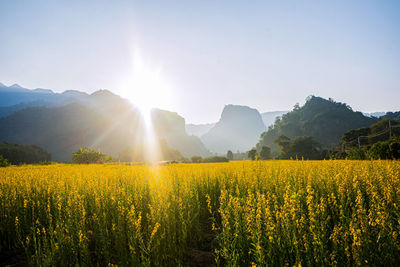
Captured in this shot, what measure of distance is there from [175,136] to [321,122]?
367ft

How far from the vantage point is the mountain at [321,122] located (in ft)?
213

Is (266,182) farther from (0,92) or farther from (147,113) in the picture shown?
(0,92)

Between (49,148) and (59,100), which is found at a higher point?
(59,100)

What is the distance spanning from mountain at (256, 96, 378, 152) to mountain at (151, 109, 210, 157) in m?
74.2

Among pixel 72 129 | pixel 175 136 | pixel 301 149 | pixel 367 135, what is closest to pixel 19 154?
pixel 301 149

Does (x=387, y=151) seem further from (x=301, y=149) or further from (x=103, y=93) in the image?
(x=103, y=93)

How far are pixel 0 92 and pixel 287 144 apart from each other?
286932mm

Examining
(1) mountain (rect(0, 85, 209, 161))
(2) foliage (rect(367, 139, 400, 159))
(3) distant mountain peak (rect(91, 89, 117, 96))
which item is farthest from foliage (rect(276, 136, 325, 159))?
(3) distant mountain peak (rect(91, 89, 117, 96))

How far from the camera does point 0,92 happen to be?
199750 millimetres

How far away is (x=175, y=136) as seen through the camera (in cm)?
15825

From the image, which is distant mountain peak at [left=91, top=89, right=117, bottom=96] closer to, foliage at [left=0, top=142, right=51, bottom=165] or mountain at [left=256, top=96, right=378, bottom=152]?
foliage at [left=0, top=142, right=51, bottom=165]

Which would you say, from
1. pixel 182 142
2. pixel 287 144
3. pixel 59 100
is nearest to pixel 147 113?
pixel 182 142

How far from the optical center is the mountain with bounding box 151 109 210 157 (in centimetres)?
14612

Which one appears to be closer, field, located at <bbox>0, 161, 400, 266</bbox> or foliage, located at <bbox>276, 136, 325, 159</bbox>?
field, located at <bbox>0, 161, 400, 266</bbox>
